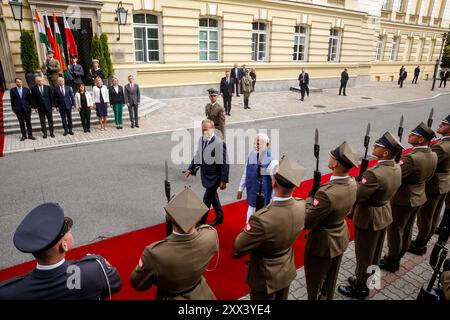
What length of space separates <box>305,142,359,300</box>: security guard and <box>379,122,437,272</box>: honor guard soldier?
1.32 m

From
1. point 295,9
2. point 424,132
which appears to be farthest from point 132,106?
point 295,9

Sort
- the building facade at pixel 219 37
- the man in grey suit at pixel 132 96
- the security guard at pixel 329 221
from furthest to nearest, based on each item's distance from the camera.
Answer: the building facade at pixel 219 37, the man in grey suit at pixel 132 96, the security guard at pixel 329 221

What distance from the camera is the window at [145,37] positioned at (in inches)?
635

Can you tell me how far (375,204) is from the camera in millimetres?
3928

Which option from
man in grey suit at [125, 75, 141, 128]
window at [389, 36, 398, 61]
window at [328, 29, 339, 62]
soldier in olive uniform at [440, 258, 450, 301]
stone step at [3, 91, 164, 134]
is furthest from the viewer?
window at [389, 36, 398, 61]

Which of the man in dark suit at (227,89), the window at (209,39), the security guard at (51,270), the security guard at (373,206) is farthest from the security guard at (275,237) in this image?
the window at (209,39)

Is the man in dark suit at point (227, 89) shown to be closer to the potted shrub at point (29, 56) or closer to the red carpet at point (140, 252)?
the potted shrub at point (29, 56)

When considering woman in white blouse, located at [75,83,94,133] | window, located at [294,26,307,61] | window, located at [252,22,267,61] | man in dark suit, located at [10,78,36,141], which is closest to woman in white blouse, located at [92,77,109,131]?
woman in white blouse, located at [75,83,94,133]

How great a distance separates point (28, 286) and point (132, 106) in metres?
10.7

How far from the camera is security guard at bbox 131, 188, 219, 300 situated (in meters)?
2.41

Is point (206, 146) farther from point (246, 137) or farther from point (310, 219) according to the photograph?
point (246, 137)

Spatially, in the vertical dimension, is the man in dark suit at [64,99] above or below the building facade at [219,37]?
below

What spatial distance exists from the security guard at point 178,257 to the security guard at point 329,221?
143cm

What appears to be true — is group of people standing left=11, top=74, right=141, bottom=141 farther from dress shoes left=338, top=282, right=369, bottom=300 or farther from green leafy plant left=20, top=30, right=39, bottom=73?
dress shoes left=338, top=282, right=369, bottom=300
